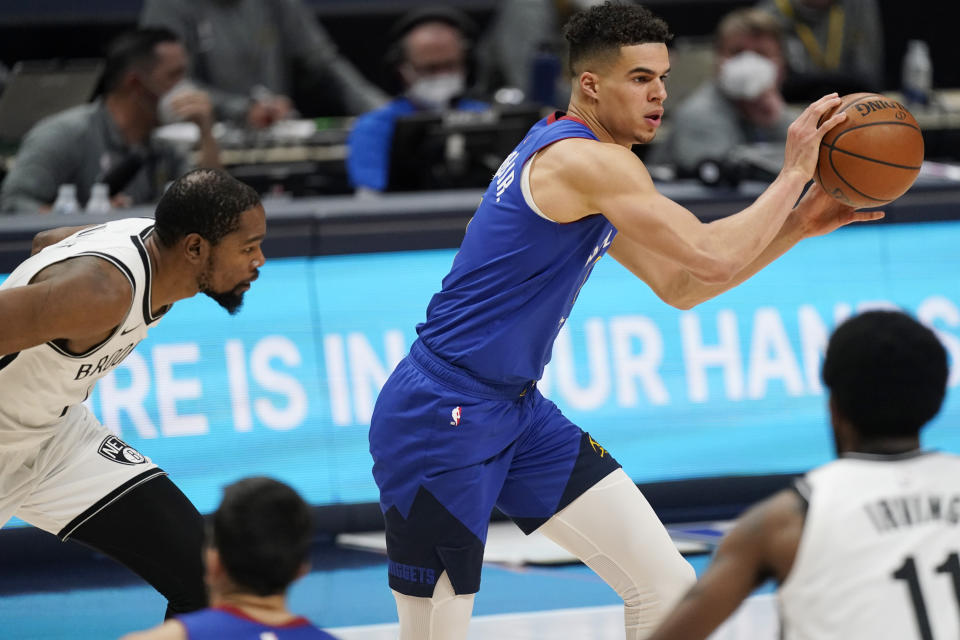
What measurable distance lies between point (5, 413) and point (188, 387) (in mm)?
2243

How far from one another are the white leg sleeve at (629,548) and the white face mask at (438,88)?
4.78 metres

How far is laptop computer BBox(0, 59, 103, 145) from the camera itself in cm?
834

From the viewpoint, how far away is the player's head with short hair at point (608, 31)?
3531 millimetres

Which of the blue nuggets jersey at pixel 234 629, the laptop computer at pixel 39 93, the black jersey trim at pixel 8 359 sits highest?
the laptop computer at pixel 39 93

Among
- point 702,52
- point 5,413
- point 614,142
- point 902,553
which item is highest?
point 702,52

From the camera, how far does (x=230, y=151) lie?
833 centimetres

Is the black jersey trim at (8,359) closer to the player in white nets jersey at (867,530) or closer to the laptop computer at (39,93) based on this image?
the player in white nets jersey at (867,530)

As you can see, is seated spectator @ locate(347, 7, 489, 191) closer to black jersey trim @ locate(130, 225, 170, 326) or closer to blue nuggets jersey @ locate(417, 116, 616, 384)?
black jersey trim @ locate(130, 225, 170, 326)

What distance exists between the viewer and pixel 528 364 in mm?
3590

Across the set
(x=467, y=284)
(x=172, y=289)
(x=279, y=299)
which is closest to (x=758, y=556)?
(x=467, y=284)

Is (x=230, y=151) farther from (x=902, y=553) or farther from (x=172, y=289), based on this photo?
(x=902, y=553)

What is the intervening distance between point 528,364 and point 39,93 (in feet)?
19.3

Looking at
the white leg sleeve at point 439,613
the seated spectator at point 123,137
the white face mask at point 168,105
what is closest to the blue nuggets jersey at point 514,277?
the white leg sleeve at point 439,613

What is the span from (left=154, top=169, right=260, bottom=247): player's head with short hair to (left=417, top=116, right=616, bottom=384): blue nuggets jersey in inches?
25.0
